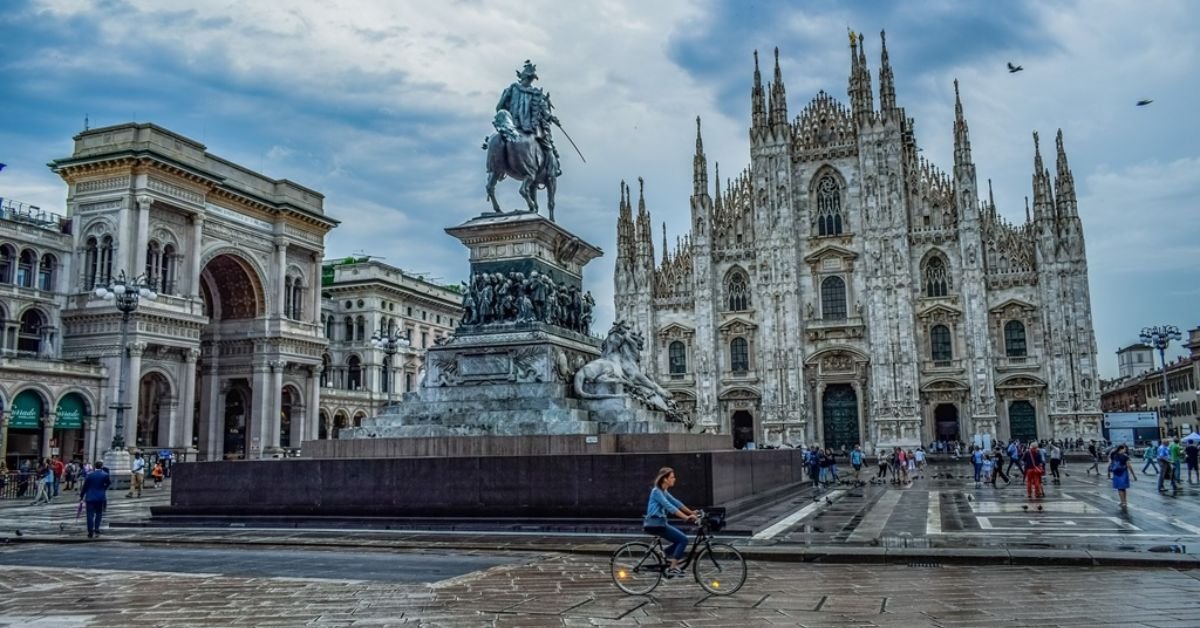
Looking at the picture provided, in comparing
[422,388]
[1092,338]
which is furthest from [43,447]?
[1092,338]

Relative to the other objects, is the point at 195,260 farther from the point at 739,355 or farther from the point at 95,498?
the point at 95,498

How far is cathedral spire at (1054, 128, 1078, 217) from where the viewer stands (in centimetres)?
4838

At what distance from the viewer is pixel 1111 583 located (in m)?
8.59

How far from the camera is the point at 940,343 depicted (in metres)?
49.7

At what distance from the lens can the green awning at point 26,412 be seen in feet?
117

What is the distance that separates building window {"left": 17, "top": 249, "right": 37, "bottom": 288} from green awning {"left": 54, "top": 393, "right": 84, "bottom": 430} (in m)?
5.47

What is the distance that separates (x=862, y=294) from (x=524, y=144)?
1522 inches

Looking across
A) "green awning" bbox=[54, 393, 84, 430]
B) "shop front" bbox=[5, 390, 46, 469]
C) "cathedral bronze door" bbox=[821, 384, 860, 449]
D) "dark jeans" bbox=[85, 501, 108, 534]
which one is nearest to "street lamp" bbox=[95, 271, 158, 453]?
"green awning" bbox=[54, 393, 84, 430]

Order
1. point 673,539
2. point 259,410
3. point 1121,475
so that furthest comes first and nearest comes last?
point 259,410 < point 1121,475 < point 673,539

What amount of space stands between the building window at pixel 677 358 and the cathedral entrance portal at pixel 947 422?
14246mm

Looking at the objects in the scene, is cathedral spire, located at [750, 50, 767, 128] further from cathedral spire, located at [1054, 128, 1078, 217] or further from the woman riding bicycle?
the woman riding bicycle

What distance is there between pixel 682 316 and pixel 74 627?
159 ft

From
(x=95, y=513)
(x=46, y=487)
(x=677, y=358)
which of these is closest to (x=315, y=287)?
(x=677, y=358)

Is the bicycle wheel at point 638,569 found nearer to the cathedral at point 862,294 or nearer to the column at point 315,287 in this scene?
the cathedral at point 862,294
